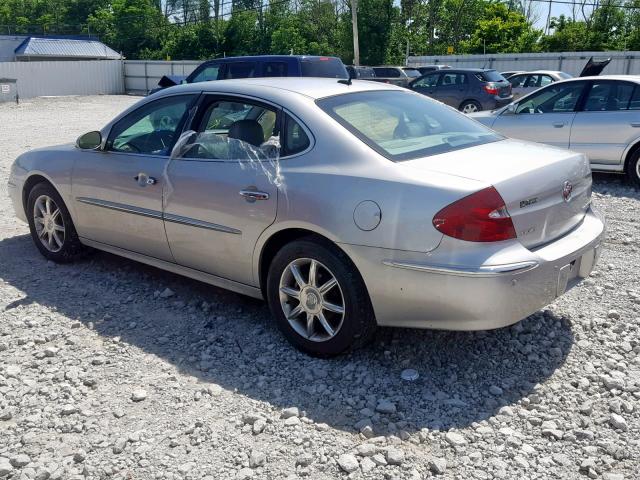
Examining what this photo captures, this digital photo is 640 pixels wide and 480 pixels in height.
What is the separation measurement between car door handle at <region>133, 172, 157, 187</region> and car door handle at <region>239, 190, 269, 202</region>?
0.88 meters

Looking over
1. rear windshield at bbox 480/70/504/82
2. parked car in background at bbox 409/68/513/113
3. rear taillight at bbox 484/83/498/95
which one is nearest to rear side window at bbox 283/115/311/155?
parked car in background at bbox 409/68/513/113

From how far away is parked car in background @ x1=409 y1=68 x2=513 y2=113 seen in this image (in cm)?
1912

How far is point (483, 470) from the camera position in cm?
297

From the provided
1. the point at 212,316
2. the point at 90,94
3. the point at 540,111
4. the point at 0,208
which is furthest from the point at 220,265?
the point at 90,94

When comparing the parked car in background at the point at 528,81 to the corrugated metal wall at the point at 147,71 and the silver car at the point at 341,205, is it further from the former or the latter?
the corrugated metal wall at the point at 147,71

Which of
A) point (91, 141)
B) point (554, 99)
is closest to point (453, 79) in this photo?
point (554, 99)

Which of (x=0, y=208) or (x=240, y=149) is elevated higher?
(x=240, y=149)

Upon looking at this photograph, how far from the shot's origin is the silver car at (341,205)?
3.45m

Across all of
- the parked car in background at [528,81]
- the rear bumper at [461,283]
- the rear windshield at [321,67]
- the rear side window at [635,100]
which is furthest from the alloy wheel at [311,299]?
the parked car in background at [528,81]

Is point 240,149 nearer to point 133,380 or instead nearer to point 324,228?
point 324,228

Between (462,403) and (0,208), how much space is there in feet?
20.8

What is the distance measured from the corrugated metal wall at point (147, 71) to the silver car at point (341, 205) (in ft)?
104

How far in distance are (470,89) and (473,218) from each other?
16.9m

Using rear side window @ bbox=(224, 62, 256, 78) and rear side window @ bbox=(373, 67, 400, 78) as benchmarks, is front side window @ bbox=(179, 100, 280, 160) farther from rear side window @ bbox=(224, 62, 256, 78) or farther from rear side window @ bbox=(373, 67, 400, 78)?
rear side window @ bbox=(373, 67, 400, 78)
